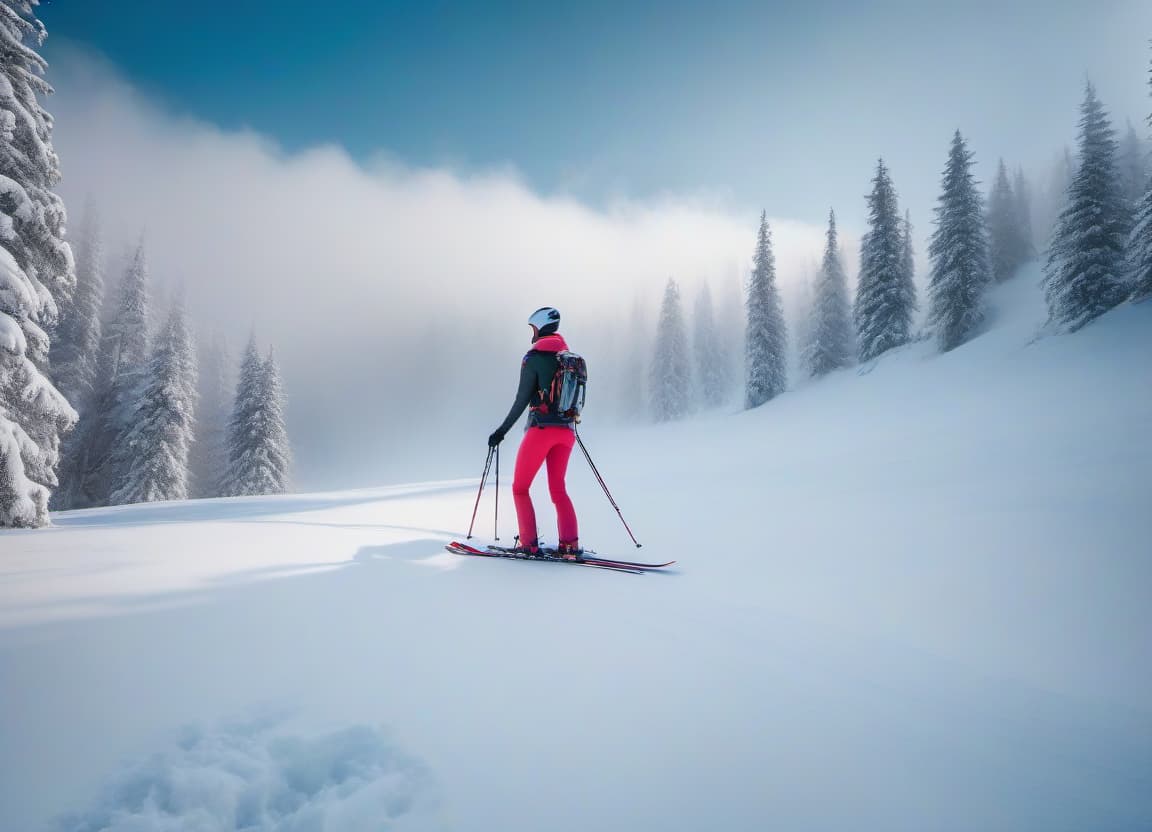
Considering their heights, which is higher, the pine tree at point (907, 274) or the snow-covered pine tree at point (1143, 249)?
the pine tree at point (907, 274)

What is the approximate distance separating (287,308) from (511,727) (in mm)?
140030

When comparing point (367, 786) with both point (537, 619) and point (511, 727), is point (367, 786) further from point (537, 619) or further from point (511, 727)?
point (537, 619)

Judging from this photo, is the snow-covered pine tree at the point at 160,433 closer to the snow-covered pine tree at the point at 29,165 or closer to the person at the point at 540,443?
the snow-covered pine tree at the point at 29,165

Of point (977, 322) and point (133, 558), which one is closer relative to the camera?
point (133, 558)

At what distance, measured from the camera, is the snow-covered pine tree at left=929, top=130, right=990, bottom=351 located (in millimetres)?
26266

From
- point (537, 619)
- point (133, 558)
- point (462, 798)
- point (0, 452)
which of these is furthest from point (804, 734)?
point (0, 452)

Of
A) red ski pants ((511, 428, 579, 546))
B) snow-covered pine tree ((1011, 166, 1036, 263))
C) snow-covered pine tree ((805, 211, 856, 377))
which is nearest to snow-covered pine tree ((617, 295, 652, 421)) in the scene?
snow-covered pine tree ((805, 211, 856, 377))

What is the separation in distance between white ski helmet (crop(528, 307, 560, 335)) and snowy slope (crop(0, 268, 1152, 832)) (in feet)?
8.79

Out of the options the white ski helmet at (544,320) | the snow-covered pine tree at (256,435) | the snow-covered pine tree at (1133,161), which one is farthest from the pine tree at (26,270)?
the snow-covered pine tree at (1133,161)

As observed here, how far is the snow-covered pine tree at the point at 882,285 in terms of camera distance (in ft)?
96.6

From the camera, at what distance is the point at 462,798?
1764mm

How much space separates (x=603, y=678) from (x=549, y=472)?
292cm

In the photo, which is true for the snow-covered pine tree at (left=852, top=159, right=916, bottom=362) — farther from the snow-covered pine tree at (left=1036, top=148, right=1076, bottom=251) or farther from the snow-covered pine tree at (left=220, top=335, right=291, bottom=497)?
the snow-covered pine tree at (left=1036, top=148, right=1076, bottom=251)

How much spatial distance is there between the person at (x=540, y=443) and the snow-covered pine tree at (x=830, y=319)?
112 feet
